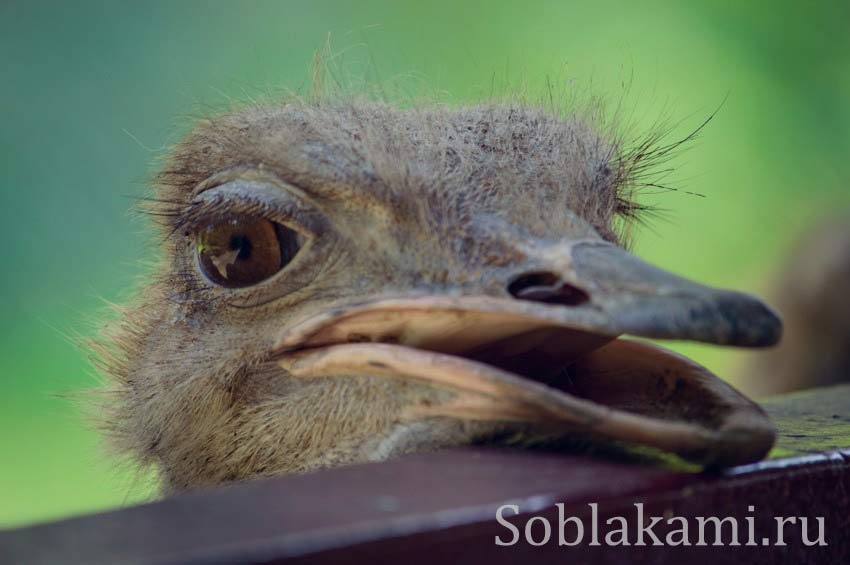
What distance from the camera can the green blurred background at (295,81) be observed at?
18.4 ft

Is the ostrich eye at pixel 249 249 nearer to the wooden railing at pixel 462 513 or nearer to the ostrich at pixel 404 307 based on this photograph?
the ostrich at pixel 404 307

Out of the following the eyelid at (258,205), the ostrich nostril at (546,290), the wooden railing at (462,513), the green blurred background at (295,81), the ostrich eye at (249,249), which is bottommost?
the wooden railing at (462,513)

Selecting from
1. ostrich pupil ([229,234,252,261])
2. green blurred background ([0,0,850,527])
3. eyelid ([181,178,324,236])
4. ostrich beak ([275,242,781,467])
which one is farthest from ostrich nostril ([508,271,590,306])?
green blurred background ([0,0,850,527])

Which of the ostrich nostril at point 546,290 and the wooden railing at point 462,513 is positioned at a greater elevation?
the ostrich nostril at point 546,290

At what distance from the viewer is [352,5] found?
21.6 feet

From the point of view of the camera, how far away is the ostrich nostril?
1.41 meters

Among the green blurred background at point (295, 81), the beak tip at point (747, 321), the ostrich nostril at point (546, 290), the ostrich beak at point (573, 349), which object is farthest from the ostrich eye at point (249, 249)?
the green blurred background at point (295, 81)

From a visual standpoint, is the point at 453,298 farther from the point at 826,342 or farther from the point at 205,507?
the point at 826,342

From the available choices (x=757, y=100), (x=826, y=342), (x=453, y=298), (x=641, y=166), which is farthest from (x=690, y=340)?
(x=757, y=100)

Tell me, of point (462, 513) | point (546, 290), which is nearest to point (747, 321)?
point (546, 290)

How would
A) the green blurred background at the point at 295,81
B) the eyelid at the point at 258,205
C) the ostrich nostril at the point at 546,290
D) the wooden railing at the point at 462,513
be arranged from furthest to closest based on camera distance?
the green blurred background at the point at 295,81
the eyelid at the point at 258,205
the ostrich nostril at the point at 546,290
the wooden railing at the point at 462,513

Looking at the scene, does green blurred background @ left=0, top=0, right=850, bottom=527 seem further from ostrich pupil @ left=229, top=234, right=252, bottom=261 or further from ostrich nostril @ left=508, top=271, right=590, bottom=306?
ostrich nostril @ left=508, top=271, right=590, bottom=306

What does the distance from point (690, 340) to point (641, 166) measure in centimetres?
121

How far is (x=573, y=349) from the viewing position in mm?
1588
